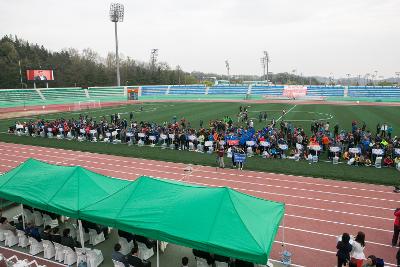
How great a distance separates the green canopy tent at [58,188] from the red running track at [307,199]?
5565 millimetres

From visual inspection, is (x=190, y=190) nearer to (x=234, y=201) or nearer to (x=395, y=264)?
(x=234, y=201)

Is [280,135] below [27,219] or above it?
above

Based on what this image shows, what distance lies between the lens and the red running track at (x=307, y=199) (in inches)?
398

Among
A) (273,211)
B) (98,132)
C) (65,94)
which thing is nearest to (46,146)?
(98,132)

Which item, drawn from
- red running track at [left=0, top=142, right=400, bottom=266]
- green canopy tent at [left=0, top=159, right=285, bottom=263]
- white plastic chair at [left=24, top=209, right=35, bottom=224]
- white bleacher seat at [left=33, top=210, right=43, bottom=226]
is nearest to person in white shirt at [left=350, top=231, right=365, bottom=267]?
red running track at [left=0, top=142, right=400, bottom=266]

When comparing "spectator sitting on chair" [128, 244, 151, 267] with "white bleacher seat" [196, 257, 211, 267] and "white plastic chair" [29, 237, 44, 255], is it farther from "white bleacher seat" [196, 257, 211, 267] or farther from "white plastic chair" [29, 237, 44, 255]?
"white plastic chair" [29, 237, 44, 255]

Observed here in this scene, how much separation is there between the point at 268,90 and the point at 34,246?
63.7 m

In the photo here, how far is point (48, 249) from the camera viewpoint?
956 centimetres

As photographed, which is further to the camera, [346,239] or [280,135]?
[280,135]

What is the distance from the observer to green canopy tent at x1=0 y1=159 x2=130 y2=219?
9.30 m

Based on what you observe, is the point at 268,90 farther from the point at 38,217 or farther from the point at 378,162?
the point at 38,217

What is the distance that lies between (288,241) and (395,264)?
294 cm

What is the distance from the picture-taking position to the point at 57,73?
81.6 metres

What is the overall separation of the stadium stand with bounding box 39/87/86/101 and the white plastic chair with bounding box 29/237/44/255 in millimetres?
59728
